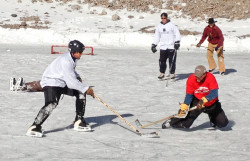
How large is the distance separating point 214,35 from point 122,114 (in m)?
5.18

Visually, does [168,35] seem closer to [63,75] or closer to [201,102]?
[201,102]

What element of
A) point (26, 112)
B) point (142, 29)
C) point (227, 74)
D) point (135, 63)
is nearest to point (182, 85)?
point (227, 74)

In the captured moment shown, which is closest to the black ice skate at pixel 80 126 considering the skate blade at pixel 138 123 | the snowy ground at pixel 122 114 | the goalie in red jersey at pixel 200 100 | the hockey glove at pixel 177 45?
the snowy ground at pixel 122 114

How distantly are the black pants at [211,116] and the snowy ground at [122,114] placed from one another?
148 millimetres

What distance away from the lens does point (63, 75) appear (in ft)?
26.8

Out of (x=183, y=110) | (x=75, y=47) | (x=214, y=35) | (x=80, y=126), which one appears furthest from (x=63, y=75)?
(x=214, y=35)

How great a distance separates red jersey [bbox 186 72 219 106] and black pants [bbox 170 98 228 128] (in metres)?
0.14

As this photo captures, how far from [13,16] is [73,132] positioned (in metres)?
17.1

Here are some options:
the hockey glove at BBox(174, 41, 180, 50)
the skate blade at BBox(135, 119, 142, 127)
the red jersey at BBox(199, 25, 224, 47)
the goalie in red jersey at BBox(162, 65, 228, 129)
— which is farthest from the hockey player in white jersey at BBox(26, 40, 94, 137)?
the red jersey at BBox(199, 25, 224, 47)

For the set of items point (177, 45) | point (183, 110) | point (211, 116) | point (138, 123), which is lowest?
point (138, 123)

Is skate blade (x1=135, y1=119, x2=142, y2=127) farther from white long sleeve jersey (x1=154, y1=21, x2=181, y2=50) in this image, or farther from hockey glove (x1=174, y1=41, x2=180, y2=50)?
white long sleeve jersey (x1=154, y1=21, x2=181, y2=50)

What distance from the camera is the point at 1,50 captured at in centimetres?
1905

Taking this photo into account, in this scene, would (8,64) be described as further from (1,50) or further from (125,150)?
→ (125,150)

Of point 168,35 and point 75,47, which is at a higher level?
point 75,47
